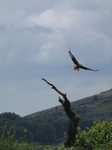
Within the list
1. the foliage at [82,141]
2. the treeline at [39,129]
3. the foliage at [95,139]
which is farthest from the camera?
the treeline at [39,129]

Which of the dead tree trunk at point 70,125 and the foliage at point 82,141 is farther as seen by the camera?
the dead tree trunk at point 70,125

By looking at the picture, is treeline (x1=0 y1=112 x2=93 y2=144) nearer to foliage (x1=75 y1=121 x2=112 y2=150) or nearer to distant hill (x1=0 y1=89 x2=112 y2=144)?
distant hill (x1=0 y1=89 x2=112 y2=144)

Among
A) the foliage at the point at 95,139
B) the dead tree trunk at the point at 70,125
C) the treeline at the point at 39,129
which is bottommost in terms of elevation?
the foliage at the point at 95,139

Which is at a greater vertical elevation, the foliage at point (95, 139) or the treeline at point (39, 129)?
the treeline at point (39, 129)

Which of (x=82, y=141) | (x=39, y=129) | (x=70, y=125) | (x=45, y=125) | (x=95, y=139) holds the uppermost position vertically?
(x=45, y=125)

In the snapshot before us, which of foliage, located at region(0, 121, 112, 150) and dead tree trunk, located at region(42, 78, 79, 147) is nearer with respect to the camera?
foliage, located at region(0, 121, 112, 150)

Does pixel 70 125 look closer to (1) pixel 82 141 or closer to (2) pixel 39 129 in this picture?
(1) pixel 82 141

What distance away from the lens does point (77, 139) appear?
17766 millimetres

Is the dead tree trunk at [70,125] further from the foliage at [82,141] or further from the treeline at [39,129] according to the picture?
the treeline at [39,129]

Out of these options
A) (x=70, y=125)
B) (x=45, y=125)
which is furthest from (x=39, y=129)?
(x=70, y=125)

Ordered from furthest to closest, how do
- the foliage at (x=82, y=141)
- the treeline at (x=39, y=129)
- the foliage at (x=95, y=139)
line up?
the treeline at (x=39, y=129) < the foliage at (x=95, y=139) < the foliage at (x=82, y=141)

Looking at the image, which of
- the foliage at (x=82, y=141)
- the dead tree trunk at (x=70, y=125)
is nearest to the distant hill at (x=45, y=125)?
the foliage at (x=82, y=141)

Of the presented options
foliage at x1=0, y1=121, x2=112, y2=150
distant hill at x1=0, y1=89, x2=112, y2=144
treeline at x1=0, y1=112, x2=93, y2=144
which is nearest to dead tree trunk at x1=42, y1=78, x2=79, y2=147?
foliage at x1=0, y1=121, x2=112, y2=150

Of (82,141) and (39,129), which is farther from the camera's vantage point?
(39,129)
